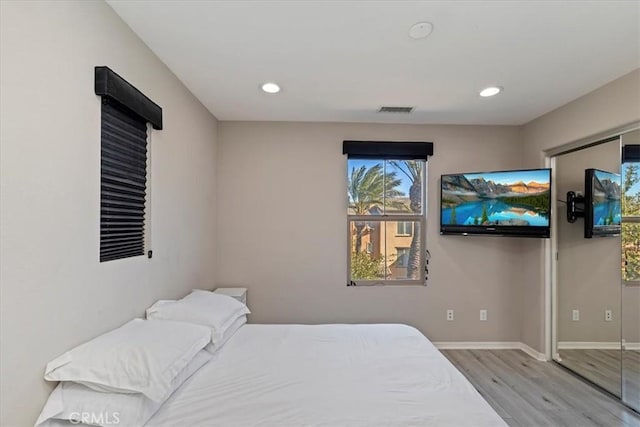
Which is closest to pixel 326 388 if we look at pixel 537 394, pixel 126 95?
pixel 126 95

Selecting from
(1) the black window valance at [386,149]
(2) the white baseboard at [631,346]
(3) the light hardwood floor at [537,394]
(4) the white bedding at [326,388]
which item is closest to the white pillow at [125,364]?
(4) the white bedding at [326,388]

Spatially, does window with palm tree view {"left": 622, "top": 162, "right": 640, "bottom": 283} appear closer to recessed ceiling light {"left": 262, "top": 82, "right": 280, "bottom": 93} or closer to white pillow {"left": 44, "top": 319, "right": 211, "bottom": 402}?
recessed ceiling light {"left": 262, "top": 82, "right": 280, "bottom": 93}

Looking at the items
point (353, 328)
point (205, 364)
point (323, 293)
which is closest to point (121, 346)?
point (205, 364)

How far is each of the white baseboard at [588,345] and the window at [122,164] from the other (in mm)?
4058

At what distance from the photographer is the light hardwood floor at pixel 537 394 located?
2.30m

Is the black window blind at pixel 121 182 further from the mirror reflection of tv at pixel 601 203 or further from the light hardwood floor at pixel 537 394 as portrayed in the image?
the mirror reflection of tv at pixel 601 203

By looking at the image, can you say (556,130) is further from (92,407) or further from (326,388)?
(92,407)

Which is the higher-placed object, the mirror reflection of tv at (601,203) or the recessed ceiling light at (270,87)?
the recessed ceiling light at (270,87)

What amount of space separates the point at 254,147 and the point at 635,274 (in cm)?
372

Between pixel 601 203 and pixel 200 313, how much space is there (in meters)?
3.57

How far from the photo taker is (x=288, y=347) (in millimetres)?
2100

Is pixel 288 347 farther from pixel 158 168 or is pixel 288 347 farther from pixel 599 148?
pixel 599 148

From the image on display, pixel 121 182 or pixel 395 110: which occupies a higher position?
pixel 395 110

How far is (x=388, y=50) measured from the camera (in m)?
2.09
